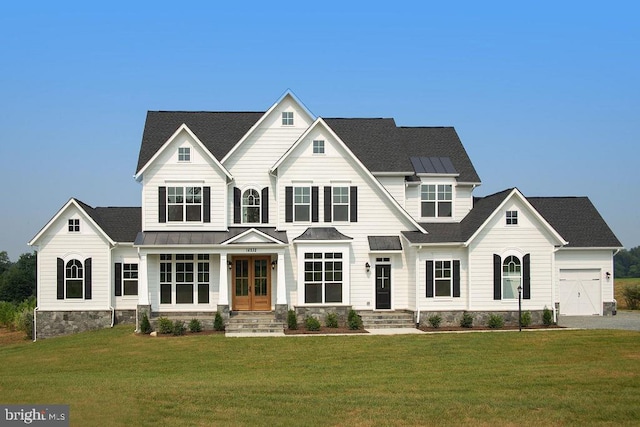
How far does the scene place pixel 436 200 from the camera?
34.2 m

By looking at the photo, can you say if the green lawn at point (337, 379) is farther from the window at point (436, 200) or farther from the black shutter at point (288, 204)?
the window at point (436, 200)

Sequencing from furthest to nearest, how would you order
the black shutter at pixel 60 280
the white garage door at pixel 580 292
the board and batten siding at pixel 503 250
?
the white garage door at pixel 580 292, the black shutter at pixel 60 280, the board and batten siding at pixel 503 250

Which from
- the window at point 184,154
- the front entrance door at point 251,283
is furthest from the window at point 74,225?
the front entrance door at point 251,283

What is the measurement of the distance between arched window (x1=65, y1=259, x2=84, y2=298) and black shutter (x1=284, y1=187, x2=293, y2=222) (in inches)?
359

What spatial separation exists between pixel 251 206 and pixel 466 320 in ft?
33.3

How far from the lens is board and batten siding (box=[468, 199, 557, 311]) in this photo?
1196 inches

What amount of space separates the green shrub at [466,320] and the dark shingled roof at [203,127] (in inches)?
489

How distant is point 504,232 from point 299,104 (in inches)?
402

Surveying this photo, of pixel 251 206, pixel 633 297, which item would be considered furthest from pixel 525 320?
pixel 633 297

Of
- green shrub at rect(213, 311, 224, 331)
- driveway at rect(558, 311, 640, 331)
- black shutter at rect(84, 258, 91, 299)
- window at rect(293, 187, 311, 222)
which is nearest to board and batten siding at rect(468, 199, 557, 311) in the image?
driveway at rect(558, 311, 640, 331)

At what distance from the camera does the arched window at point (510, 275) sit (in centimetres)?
3052

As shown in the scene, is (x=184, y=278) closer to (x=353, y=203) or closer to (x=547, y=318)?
(x=353, y=203)

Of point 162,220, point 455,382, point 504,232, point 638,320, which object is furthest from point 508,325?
point 162,220
